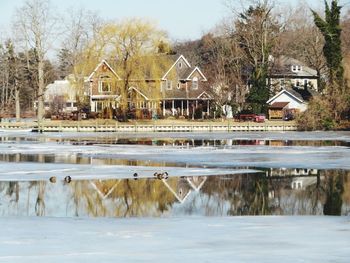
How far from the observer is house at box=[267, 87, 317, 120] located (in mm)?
92000

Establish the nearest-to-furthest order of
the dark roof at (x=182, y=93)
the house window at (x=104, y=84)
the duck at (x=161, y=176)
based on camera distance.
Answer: the duck at (x=161, y=176), the house window at (x=104, y=84), the dark roof at (x=182, y=93)

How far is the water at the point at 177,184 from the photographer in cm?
2125

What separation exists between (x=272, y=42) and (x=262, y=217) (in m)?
73.7

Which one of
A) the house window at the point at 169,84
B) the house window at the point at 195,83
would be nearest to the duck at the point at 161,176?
the house window at the point at 169,84

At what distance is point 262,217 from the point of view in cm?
1897

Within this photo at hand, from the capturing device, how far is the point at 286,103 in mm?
92750

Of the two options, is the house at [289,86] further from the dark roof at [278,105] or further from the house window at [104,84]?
the house window at [104,84]

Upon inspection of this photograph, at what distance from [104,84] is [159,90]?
9.32 meters

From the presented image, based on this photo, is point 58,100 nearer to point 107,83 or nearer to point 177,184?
point 107,83

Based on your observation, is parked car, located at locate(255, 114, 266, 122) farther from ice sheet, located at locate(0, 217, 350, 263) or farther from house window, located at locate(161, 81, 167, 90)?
ice sheet, located at locate(0, 217, 350, 263)

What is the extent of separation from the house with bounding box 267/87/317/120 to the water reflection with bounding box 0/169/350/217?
61.9 m

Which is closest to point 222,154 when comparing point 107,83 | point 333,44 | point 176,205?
point 176,205

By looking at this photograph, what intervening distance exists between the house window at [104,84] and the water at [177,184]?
3800cm

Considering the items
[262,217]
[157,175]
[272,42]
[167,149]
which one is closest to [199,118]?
[272,42]
